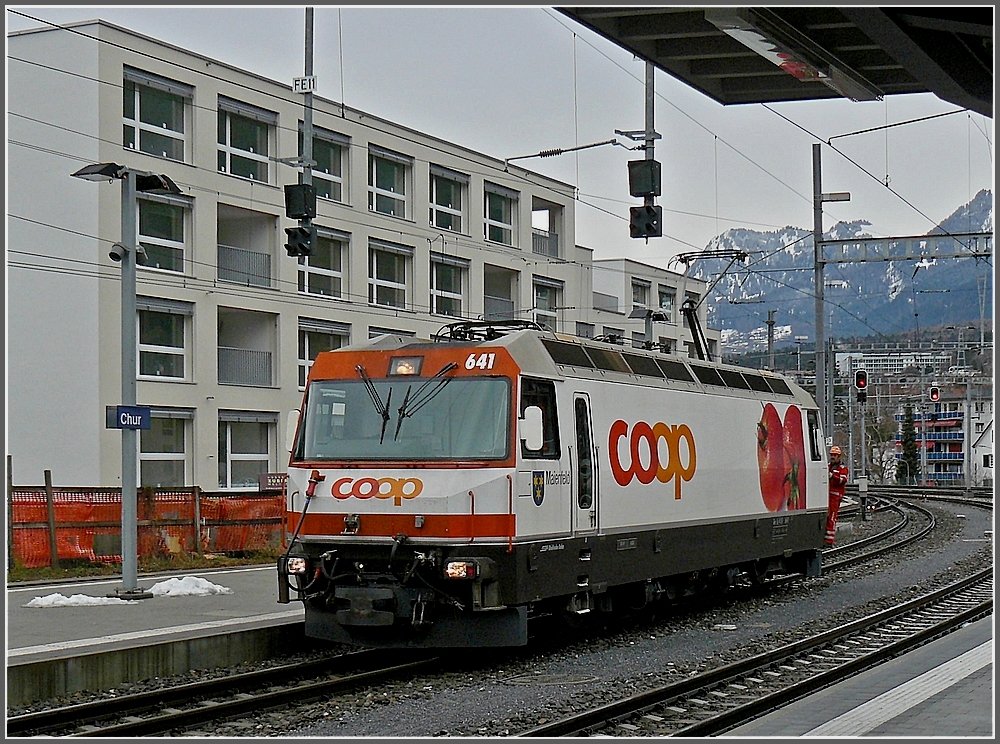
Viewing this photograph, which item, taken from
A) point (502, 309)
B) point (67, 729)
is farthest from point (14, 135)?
point (67, 729)

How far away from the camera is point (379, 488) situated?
1319 cm

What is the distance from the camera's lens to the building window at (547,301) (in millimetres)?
48250

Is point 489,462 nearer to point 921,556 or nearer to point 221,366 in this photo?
point 921,556

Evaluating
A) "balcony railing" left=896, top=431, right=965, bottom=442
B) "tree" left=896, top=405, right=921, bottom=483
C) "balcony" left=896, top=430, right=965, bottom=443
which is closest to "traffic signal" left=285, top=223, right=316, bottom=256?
"tree" left=896, top=405, right=921, bottom=483

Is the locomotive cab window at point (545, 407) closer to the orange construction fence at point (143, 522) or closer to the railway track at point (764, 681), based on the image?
the railway track at point (764, 681)

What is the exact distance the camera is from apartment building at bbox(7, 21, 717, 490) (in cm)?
3152

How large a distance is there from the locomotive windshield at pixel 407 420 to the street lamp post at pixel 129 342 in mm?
3817

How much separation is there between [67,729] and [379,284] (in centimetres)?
3152

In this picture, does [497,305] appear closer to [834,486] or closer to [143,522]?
[834,486]

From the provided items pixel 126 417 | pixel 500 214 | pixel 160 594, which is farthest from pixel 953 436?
pixel 126 417

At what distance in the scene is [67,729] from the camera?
10.3 m

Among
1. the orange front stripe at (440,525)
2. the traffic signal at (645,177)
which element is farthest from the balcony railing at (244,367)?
the orange front stripe at (440,525)

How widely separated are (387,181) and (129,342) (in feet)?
81.1

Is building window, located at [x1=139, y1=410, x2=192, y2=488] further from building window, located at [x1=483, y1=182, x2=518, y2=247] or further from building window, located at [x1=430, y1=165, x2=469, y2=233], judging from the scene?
building window, located at [x1=483, y1=182, x2=518, y2=247]
